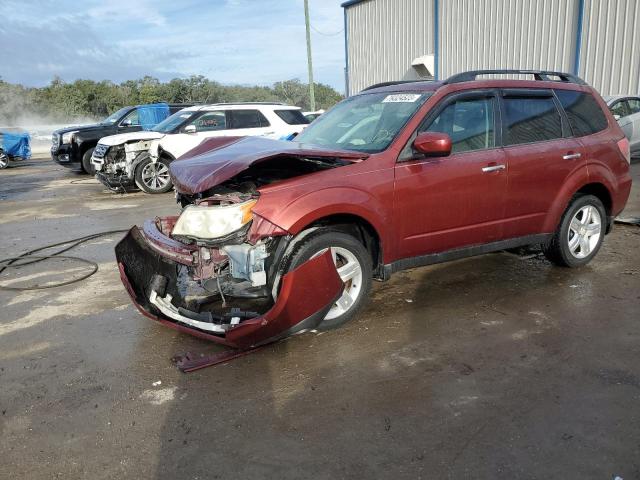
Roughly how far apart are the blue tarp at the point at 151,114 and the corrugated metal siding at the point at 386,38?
11968 mm

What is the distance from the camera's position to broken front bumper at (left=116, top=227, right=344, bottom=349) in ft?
11.5

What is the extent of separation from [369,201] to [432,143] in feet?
2.13

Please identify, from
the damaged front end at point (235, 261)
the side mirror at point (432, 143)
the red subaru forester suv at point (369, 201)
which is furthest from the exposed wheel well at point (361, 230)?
the side mirror at point (432, 143)

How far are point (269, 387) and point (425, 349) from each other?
115 cm

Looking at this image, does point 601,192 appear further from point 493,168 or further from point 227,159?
point 227,159

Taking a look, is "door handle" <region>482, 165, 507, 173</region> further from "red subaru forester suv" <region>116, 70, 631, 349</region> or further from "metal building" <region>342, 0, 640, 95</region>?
"metal building" <region>342, 0, 640, 95</region>

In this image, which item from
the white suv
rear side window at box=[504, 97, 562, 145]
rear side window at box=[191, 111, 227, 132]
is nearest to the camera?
rear side window at box=[504, 97, 562, 145]

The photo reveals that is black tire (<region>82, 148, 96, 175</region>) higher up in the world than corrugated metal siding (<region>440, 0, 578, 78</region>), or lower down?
lower down

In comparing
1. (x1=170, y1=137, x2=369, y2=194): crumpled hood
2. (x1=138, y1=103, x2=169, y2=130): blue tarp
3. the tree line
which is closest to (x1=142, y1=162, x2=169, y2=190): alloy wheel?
(x1=138, y1=103, x2=169, y2=130): blue tarp

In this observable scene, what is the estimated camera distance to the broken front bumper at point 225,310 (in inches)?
138

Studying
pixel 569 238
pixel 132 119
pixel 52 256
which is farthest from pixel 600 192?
pixel 132 119

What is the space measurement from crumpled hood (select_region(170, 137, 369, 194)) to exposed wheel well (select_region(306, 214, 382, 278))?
457 millimetres

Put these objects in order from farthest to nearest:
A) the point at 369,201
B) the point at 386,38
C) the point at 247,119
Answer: the point at 386,38, the point at 247,119, the point at 369,201

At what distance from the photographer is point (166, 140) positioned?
11.4m
